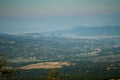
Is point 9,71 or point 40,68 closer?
point 9,71

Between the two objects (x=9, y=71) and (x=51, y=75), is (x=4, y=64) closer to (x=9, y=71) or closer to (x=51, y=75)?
(x=9, y=71)

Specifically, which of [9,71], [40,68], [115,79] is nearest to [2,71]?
[9,71]

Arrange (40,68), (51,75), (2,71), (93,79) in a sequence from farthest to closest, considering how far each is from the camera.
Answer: (40,68) → (93,79) → (51,75) → (2,71)

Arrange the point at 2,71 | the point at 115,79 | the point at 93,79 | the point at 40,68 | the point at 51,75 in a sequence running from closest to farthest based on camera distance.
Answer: the point at 2,71, the point at 51,75, the point at 115,79, the point at 93,79, the point at 40,68

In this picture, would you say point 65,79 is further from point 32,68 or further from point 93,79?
point 32,68

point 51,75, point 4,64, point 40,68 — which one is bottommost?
point 40,68

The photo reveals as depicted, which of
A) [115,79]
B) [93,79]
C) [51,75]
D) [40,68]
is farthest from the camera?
[40,68]

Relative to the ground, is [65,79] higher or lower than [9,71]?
lower

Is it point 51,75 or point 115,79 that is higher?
point 51,75

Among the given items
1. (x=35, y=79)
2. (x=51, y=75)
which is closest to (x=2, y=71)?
(x=51, y=75)
